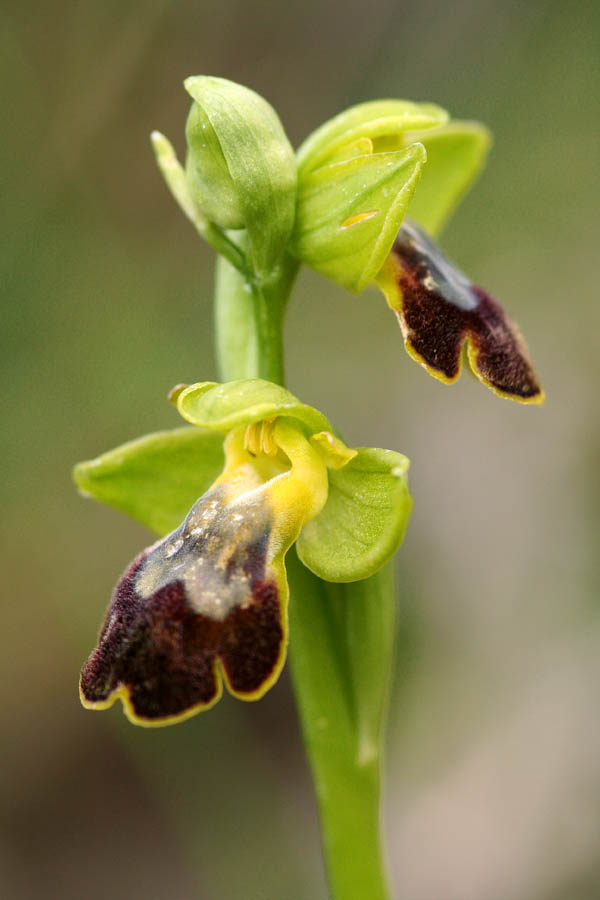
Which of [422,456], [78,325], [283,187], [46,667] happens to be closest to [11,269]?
[78,325]

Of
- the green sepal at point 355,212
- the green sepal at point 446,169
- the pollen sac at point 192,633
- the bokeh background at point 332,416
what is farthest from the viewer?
the bokeh background at point 332,416

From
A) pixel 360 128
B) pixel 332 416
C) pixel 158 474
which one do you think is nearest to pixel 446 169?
pixel 360 128

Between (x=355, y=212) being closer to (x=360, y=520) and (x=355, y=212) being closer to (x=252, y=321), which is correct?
(x=252, y=321)

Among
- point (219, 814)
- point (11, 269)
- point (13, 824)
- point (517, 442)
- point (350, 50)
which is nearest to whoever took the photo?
point (219, 814)

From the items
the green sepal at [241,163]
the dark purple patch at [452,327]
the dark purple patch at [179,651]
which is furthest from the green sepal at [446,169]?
the dark purple patch at [179,651]

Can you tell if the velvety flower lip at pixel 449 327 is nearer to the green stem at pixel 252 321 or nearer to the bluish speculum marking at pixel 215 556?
the green stem at pixel 252 321

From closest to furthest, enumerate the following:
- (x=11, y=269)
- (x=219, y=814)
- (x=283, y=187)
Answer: (x=283, y=187) < (x=219, y=814) < (x=11, y=269)

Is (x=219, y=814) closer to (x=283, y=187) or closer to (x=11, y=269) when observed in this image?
(x=11, y=269)

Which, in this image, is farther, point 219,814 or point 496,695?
point 496,695
